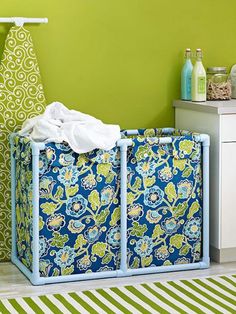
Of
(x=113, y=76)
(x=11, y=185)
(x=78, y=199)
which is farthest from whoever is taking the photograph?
(x=113, y=76)

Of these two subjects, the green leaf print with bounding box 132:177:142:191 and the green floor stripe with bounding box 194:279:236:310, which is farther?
the green leaf print with bounding box 132:177:142:191

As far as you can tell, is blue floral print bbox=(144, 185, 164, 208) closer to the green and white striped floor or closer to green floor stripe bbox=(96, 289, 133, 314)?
the green and white striped floor

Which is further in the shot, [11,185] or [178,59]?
[178,59]

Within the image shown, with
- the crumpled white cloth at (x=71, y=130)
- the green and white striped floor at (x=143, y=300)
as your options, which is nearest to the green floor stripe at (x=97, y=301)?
the green and white striped floor at (x=143, y=300)

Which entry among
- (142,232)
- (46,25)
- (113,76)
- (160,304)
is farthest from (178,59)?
(160,304)

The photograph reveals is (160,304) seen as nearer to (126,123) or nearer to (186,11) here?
(126,123)

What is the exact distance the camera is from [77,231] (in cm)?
375

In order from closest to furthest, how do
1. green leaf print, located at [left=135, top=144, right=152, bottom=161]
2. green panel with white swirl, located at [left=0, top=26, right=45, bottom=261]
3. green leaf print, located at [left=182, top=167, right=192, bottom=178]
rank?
green leaf print, located at [left=135, top=144, right=152, bottom=161] → green leaf print, located at [left=182, top=167, right=192, bottom=178] → green panel with white swirl, located at [left=0, top=26, right=45, bottom=261]

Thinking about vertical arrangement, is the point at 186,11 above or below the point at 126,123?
above

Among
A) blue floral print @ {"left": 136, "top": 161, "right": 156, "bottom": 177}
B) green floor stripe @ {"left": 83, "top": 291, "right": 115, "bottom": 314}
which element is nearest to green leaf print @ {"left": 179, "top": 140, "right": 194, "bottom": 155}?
blue floral print @ {"left": 136, "top": 161, "right": 156, "bottom": 177}

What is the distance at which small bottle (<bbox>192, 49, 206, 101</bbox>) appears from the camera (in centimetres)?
419

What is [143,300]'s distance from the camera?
3.47 m

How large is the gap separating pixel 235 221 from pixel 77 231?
835 mm

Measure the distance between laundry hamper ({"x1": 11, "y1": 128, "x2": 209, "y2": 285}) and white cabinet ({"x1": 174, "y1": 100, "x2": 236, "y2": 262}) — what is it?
3.7 inches
